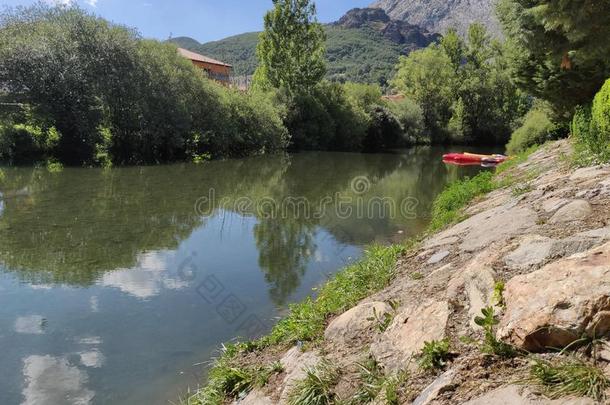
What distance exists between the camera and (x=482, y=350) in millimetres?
3082

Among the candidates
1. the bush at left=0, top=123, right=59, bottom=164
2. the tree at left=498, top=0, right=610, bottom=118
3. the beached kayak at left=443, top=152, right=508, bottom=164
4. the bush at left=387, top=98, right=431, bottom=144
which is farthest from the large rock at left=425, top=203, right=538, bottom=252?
the bush at left=387, top=98, right=431, bottom=144

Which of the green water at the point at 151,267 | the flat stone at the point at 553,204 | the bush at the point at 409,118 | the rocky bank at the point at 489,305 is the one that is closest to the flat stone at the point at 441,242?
the rocky bank at the point at 489,305

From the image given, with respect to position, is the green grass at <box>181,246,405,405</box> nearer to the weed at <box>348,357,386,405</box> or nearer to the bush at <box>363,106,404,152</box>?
the weed at <box>348,357,386,405</box>

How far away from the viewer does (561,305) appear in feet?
9.78

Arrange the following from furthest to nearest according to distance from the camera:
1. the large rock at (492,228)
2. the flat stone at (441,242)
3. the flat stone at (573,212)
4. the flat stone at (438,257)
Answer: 1. the flat stone at (441,242)
2. the flat stone at (438,257)
3. the large rock at (492,228)
4. the flat stone at (573,212)

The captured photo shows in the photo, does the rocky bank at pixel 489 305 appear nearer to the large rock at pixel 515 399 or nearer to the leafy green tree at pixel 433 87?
the large rock at pixel 515 399

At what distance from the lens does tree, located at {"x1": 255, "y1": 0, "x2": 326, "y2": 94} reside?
42562 mm

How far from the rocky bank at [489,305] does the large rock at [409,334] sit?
1 centimetres

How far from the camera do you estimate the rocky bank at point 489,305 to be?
2.87 metres

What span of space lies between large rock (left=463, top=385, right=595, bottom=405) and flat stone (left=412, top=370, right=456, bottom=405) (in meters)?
0.20

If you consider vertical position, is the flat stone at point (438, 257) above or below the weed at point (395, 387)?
above

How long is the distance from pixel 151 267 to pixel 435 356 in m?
6.82

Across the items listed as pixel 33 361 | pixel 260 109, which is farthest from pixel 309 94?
pixel 33 361

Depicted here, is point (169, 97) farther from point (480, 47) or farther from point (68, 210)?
point (480, 47)
